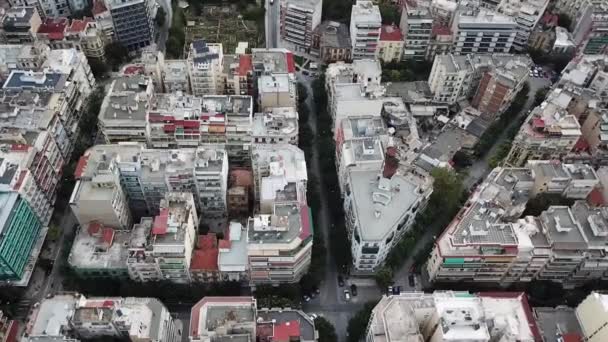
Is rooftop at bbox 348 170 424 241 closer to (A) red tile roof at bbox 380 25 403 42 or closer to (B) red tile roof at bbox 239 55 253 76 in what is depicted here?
(B) red tile roof at bbox 239 55 253 76

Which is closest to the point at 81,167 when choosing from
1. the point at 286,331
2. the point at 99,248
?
the point at 99,248

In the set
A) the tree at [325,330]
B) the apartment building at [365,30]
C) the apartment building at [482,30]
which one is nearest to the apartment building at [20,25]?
the apartment building at [365,30]

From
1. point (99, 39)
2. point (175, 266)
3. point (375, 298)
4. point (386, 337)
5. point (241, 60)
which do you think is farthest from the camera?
point (99, 39)

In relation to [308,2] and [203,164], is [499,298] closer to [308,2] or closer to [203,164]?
[203,164]

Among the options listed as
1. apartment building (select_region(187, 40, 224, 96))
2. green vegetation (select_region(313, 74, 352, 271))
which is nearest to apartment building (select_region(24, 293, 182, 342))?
green vegetation (select_region(313, 74, 352, 271))

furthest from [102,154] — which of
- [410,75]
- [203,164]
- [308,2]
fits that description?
[410,75]

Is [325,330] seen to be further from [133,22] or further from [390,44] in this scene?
[133,22]
